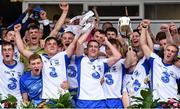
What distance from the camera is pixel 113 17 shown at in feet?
37.8

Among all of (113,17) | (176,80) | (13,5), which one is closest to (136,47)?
(176,80)

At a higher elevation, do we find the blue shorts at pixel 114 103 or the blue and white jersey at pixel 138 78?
the blue and white jersey at pixel 138 78

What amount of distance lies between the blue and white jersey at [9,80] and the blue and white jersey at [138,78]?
5.12 ft

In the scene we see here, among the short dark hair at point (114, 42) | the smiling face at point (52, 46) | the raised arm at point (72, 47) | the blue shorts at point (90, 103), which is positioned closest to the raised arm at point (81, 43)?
the raised arm at point (72, 47)

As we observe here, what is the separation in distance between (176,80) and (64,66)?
1.54 m

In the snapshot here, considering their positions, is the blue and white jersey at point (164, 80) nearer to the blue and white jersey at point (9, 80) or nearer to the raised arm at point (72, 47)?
the raised arm at point (72, 47)

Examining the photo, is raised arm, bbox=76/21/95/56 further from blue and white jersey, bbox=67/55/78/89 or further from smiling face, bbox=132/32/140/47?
smiling face, bbox=132/32/140/47

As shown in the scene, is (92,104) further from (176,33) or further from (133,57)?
(176,33)

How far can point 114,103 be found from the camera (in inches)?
303

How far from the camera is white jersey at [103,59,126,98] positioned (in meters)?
7.71

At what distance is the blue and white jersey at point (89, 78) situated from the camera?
748 cm

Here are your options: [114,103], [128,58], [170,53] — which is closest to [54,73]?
[114,103]

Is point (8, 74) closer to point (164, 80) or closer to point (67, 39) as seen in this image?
point (67, 39)

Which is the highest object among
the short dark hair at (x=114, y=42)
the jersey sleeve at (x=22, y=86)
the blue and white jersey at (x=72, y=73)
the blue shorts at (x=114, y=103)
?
the short dark hair at (x=114, y=42)
